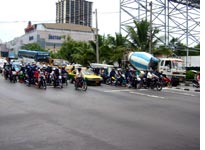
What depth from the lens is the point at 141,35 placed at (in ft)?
113

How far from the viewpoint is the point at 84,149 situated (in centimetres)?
647

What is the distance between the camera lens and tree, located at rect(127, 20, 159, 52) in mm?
34344

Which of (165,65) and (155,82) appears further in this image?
(165,65)

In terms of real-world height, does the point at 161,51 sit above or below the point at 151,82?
above

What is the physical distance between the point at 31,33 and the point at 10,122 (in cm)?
12009

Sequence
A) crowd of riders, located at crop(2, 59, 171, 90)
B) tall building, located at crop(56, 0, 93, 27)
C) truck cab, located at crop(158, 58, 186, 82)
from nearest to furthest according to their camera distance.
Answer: crowd of riders, located at crop(2, 59, 171, 90) < truck cab, located at crop(158, 58, 186, 82) < tall building, located at crop(56, 0, 93, 27)

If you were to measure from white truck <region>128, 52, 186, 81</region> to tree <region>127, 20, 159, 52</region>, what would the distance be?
3265mm

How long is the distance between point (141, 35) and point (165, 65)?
7.43 m

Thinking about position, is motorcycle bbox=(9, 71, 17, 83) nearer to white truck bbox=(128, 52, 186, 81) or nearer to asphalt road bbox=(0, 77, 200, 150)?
asphalt road bbox=(0, 77, 200, 150)

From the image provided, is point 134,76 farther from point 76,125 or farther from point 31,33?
point 31,33

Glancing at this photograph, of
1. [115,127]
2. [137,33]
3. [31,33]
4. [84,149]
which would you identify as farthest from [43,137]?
[31,33]

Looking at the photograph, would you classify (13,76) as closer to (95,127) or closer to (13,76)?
(13,76)

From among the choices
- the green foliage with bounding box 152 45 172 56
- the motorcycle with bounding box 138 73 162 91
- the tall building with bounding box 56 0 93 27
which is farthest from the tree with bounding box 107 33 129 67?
the tall building with bounding box 56 0 93 27

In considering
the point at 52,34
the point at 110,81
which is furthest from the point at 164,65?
the point at 52,34
